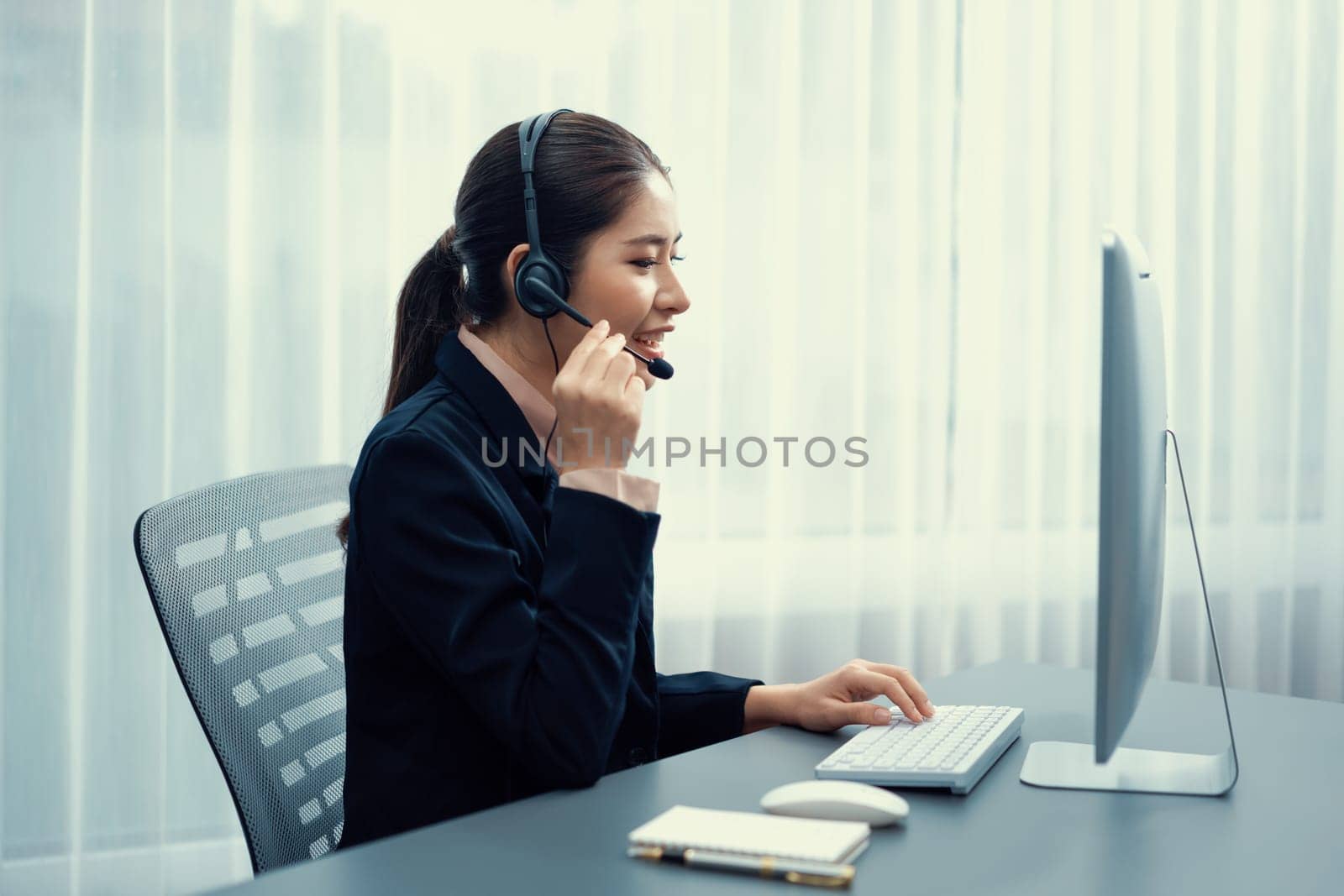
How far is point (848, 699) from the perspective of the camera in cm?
117

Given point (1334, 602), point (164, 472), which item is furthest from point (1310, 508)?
point (164, 472)

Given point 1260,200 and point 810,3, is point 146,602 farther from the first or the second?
point 1260,200

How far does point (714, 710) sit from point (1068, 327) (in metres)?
1.70

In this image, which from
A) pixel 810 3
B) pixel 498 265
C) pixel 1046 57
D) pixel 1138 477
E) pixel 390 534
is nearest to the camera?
pixel 1138 477

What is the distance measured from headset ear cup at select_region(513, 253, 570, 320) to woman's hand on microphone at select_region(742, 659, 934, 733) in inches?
17.9

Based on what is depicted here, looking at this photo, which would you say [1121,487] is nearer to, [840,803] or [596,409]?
[840,803]

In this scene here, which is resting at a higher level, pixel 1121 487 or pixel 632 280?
pixel 632 280

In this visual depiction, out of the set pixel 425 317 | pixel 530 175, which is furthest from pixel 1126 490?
pixel 425 317

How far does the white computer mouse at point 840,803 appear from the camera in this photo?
820 millimetres

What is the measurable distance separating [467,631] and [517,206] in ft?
1.56

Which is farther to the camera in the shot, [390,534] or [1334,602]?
[1334,602]

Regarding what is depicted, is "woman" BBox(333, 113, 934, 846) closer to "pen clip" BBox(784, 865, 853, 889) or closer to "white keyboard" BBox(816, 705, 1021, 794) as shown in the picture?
"white keyboard" BBox(816, 705, 1021, 794)

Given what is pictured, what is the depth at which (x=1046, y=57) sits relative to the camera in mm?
2592

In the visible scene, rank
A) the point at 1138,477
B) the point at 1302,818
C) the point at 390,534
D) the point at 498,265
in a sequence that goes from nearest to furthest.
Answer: the point at 1138,477 < the point at 1302,818 < the point at 390,534 < the point at 498,265
